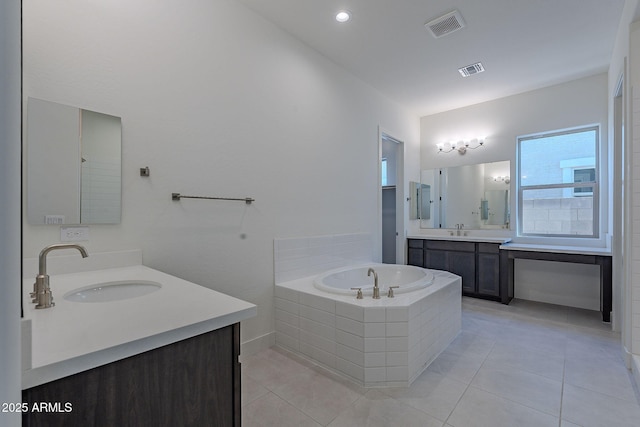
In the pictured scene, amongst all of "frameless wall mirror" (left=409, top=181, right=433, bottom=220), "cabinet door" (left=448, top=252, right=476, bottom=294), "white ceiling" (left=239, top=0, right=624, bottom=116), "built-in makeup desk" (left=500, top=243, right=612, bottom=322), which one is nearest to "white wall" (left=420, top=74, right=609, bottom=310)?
"white ceiling" (left=239, top=0, right=624, bottom=116)

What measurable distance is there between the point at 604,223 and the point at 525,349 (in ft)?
6.91

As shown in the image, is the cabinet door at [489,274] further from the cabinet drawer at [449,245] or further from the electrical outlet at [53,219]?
the electrical outlet at [53,219]

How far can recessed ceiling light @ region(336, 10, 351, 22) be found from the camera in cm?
247

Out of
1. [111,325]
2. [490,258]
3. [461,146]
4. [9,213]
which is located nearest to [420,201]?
[461,146]

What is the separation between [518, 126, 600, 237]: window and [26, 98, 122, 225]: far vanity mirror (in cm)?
466

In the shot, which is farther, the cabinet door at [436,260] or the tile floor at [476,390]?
the cabinet door at [436,260]

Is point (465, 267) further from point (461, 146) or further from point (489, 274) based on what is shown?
point (461, 146)

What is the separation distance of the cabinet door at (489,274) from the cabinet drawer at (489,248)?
5 cm

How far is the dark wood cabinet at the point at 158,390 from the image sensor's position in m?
0.71

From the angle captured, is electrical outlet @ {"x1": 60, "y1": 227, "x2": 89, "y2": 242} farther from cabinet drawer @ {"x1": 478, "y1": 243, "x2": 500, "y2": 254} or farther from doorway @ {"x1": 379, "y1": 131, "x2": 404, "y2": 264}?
cabinet drawer @ {"x1": 478, "y1": 243, "x2": 500, "y2": 254}

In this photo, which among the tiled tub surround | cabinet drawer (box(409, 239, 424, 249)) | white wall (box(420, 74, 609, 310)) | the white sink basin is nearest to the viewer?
the white sink basin

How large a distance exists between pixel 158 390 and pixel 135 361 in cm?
12

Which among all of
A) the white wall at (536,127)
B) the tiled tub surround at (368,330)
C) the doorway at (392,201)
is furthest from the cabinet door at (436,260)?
the tiled tub surround at (368,330)

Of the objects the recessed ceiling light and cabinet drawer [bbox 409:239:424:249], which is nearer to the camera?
the recessed ceiling light
